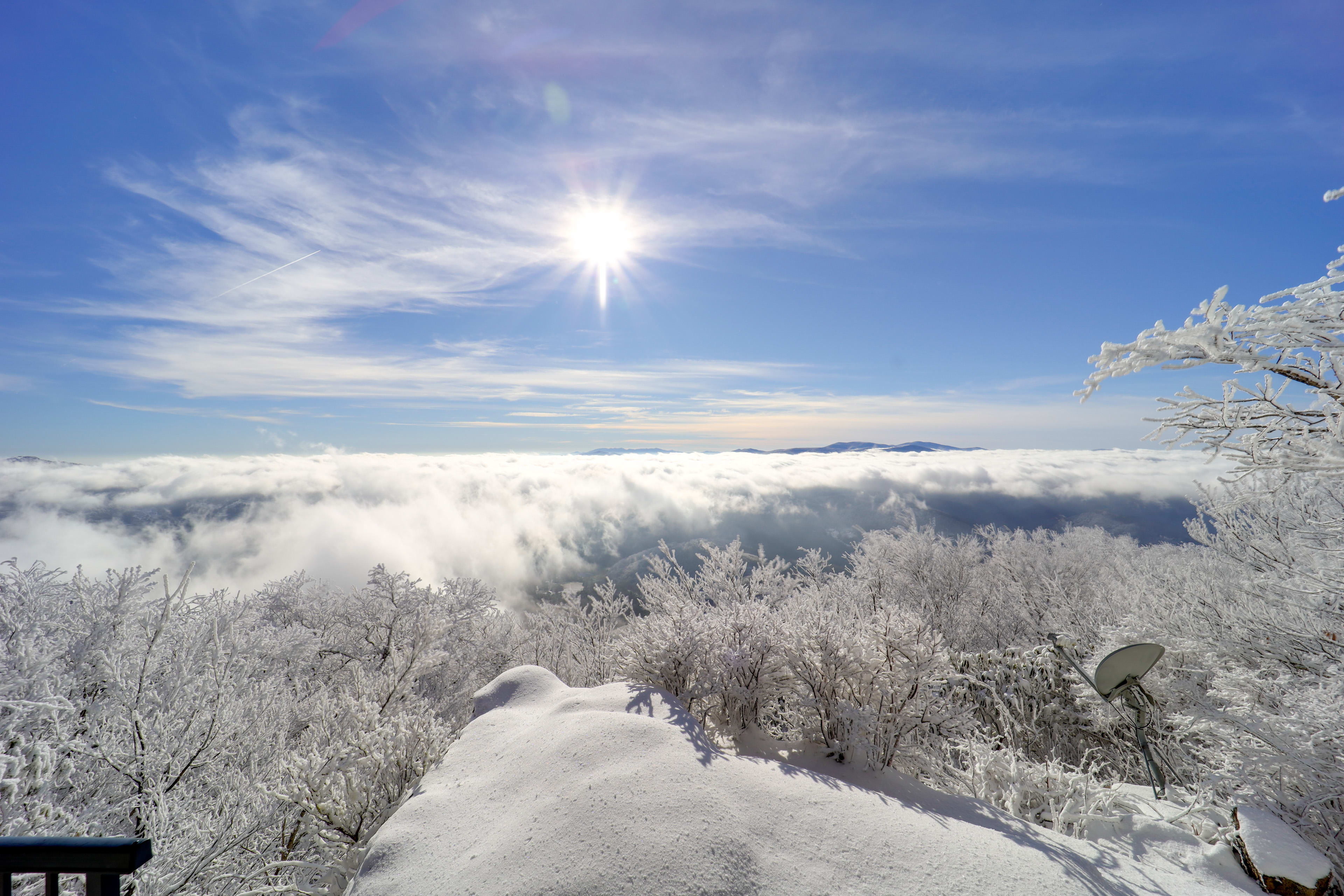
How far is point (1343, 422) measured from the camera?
3.42 m

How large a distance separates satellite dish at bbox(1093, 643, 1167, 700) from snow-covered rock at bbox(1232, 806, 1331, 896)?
155 cm

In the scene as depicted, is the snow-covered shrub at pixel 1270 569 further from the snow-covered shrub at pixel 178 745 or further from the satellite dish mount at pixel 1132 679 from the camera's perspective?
the snow-covered shrub at pixel 178 745

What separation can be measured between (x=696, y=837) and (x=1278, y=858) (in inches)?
209

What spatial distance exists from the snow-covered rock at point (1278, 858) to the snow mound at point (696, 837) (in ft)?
0.52

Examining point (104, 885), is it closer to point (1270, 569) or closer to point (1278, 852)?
point (1278, 852)

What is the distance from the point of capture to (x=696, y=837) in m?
3.96

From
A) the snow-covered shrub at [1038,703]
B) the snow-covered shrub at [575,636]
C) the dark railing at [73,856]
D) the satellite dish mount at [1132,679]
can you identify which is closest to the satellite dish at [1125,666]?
the satellite dish mount at [1132,679]

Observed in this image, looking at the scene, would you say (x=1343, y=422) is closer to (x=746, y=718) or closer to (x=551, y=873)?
(x=551, y=873)

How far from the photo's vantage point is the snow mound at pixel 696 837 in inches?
149

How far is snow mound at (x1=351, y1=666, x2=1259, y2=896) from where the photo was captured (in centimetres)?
378

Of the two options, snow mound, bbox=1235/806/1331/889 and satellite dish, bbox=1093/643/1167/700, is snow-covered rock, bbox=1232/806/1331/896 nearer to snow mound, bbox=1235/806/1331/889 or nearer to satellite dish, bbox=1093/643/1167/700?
snow mound, bbox=1235/806/1331/889

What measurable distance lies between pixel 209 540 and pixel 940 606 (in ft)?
359

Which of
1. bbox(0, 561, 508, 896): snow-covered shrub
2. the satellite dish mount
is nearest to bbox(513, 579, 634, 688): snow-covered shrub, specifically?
bbox(0, 561, 508, 896): snow-covered shrub

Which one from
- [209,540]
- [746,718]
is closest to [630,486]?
[209,540]
